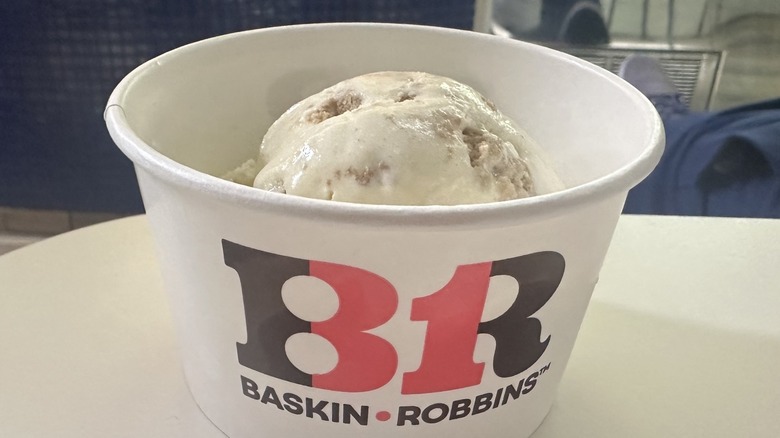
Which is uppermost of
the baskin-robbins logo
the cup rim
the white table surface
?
the cup rim

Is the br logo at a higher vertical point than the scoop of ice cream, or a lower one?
lower

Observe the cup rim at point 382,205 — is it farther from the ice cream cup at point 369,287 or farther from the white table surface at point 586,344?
the white table surface at point 586,344

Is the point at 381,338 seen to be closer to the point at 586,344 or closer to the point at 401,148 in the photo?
the point at 401,148

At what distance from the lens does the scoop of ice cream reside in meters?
0.40

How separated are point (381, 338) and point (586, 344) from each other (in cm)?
23

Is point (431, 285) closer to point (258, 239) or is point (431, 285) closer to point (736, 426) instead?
point (258, 239)

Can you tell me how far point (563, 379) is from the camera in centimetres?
50

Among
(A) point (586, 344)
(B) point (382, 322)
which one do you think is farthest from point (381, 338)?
(A) point (586, 344)

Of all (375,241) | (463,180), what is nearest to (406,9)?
(463,180)

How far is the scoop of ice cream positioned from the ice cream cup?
0.06 meters

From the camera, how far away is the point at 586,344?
1.76ft

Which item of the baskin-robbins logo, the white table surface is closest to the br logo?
the baskin-robbins logo

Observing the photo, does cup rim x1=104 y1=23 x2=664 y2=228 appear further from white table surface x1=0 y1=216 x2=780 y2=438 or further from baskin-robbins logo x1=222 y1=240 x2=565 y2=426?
white table surface x1=0 y1=216 x2=780 y2=438

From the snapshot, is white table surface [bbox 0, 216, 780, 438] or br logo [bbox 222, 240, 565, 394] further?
white table surface [bbox 0, 216, 780, 438]
